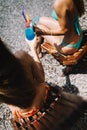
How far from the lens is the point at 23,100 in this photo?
2098 millimetres

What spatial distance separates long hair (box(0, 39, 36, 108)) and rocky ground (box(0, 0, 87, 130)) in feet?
2.53

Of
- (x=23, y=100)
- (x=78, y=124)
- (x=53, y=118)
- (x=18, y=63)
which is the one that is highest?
(x=18, y=63)

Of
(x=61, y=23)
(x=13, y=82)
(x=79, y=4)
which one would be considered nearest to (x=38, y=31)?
(x=61, y=23)

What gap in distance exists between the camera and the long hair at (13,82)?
1.73 meters

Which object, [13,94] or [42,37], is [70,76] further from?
[13,94]

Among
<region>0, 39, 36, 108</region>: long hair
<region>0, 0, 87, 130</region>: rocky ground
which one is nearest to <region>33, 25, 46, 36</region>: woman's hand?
<region>0, 0, 87, 130</region>: rocky ground

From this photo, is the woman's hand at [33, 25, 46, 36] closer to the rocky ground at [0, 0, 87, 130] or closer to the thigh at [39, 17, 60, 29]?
the thigh at [39, 17, 60, 29]

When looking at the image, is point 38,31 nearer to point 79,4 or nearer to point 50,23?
point 50,23

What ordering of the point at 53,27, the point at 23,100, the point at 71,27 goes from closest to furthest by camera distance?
the point at 23,100 → the point at 71,27 → the point at 53,27

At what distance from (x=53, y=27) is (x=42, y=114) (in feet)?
3.42

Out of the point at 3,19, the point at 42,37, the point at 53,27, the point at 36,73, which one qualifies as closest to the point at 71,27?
the point at 53,27

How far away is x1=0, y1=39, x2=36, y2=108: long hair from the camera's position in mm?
1734

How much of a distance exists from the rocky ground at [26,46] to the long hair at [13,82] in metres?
0.77

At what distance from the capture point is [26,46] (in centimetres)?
357
